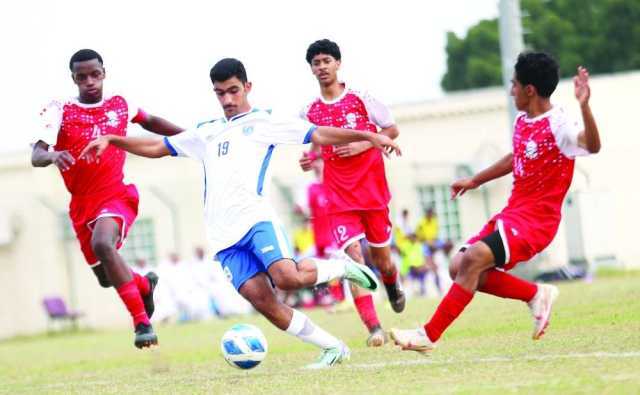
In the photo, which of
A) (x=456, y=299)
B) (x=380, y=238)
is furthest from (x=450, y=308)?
(x=380, y=238)

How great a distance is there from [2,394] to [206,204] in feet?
7.37

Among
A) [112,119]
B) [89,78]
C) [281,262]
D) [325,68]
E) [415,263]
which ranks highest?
[89,78]

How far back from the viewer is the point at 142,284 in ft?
38.8

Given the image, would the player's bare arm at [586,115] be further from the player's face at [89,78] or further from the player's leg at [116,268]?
the player's face at [89,78]

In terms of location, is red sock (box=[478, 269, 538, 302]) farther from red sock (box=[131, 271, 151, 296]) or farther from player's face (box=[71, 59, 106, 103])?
player's face (box=[71, 59, 106, 103])

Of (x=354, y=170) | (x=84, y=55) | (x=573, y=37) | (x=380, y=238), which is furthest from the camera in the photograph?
(x=573, y=37)

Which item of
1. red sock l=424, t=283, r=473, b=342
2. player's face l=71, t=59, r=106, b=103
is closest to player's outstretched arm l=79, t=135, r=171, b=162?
player's face l=71, t=59, r=106, b=103

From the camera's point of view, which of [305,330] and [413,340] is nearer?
[413,340]

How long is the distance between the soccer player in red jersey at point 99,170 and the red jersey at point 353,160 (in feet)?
4.63

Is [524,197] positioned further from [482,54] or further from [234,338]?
[482,54]

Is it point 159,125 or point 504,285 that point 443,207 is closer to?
point 159,125

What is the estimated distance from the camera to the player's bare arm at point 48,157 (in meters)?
10.2

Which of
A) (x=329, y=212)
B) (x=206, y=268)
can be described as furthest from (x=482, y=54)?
(x=329, y=212)

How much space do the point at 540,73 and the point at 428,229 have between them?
897 inches
